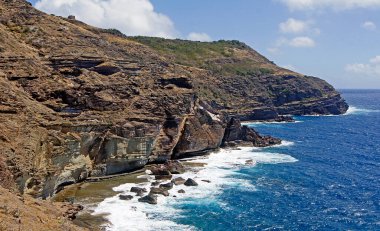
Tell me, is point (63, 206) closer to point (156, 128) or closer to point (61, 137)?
point (61, 137)

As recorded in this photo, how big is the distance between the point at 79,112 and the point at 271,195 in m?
34.9

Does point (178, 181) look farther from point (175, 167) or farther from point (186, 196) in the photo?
point (175, 167)

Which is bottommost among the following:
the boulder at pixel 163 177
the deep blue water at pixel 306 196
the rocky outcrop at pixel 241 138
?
the deep blue water at pixel 306 196

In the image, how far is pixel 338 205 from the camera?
62781 millimetres

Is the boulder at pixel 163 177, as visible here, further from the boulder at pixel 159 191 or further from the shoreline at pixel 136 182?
the boulder at pixel 159 191

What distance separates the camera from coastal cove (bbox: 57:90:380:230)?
2169 inches

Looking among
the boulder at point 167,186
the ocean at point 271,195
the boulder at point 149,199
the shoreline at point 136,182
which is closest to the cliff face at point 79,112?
the shoreline at point 136,182

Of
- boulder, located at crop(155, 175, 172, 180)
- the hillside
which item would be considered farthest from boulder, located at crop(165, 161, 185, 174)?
boulder, located at crop(155, 175, 172, 180)

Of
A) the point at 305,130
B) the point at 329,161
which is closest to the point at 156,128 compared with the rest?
the point at 329,161

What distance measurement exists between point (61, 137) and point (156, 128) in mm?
24241

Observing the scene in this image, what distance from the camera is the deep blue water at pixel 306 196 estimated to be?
5541 centimetres

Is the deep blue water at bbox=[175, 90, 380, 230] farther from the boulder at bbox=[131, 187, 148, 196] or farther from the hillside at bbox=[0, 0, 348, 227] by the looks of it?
the hillside at bbox=[0, 0, 348, 227]

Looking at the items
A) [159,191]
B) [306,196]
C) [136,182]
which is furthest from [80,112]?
[306,196]

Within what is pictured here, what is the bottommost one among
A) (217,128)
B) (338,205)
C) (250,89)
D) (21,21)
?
(338,205)
